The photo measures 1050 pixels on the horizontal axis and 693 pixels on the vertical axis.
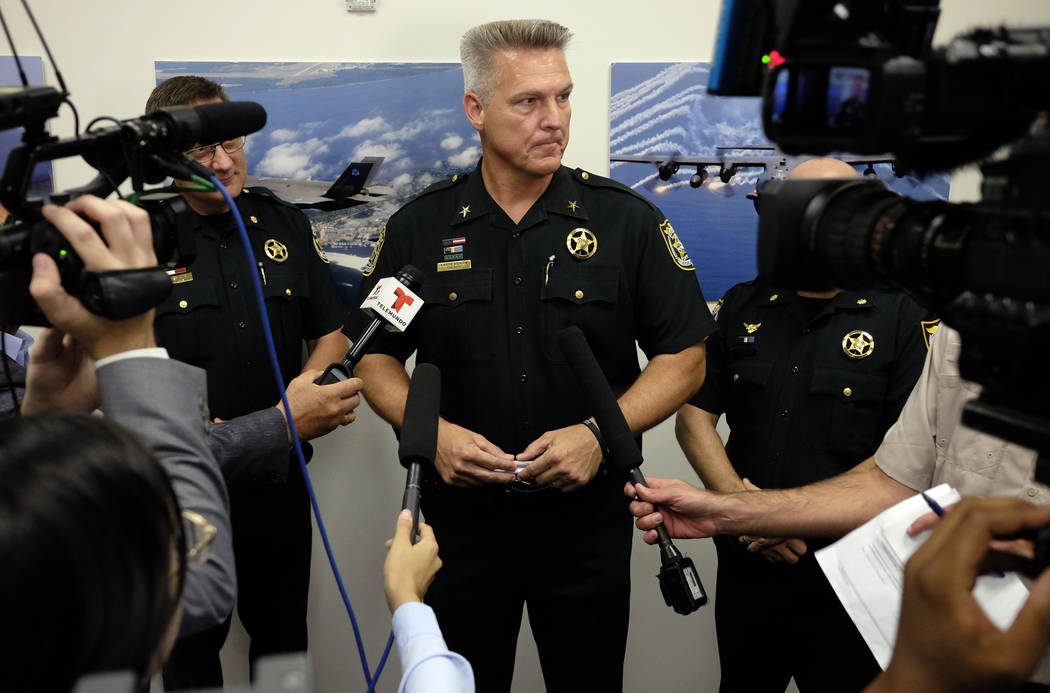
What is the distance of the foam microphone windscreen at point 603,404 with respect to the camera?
56.9 inches

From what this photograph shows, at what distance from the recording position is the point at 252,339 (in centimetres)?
229

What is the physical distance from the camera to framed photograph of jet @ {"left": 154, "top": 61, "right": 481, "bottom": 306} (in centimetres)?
252

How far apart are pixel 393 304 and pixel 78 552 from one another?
3.59ft

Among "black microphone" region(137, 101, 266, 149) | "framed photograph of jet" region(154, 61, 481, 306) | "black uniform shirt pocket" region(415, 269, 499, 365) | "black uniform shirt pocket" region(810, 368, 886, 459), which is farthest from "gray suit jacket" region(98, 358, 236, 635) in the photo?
"framed photograph of jet" region(154, 61, 481, 306)

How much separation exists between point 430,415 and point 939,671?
0.85 metres

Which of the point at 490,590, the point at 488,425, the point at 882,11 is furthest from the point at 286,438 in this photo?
the point at 882,11

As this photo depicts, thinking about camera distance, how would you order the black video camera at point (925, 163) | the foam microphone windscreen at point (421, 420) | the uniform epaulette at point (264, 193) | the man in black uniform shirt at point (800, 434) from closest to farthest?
the black video camera at point (925, 163) < the foam microphone windscreen at point (421, 420) < the man in black uniform shirt at point (800, 434) < the uniform epaulette at point (264, 193)

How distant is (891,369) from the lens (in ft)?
6.81

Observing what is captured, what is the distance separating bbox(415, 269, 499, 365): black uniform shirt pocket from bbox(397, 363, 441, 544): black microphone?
0.65 m

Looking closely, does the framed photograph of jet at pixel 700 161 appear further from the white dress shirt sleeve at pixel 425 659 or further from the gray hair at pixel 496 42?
the white dress shirt sleeve at pixel 425 659

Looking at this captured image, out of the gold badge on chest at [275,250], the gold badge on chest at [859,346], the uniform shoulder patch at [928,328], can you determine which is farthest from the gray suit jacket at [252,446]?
the uniform shoulder patch at [928,328]

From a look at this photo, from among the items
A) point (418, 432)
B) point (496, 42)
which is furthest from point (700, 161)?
point (418, 432)

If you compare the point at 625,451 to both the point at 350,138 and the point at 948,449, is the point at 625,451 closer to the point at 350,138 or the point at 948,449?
the point at 948,449

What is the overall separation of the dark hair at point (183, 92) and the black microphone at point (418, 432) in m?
1.19
